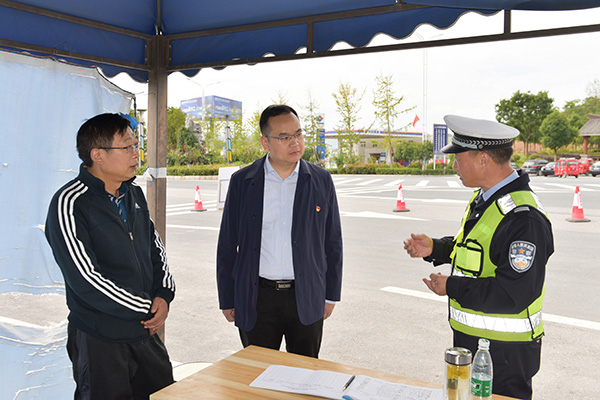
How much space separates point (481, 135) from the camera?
6.56 feet

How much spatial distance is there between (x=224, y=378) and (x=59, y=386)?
5.74ft

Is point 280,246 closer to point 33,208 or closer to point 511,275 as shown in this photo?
point 511,275

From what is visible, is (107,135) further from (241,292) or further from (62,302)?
(62,302)

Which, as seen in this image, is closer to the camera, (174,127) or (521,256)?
(521,256)

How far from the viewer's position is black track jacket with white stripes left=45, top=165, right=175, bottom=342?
2012mm

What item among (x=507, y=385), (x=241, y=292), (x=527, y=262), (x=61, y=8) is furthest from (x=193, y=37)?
(x=507, y=385)

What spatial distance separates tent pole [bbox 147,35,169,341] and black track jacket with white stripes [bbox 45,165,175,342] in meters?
1.27

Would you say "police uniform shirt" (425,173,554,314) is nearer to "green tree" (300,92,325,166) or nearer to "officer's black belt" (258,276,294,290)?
"officer's black belt" (258,276,294,290)

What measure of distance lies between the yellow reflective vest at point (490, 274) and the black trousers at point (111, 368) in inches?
55.9

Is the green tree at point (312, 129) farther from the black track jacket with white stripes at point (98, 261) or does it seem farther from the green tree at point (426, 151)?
the black track jacket with white stripes at point (98, 261)

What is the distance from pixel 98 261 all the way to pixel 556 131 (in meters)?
43.4

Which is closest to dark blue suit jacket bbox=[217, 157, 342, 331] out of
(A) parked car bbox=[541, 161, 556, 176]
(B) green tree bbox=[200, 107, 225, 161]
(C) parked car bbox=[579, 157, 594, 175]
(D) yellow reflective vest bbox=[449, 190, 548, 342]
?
(D) yellow reflective vest bbox=[449, 190, 548, 342]

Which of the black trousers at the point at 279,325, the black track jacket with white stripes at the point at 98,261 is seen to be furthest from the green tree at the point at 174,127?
the black track jacket with white stripes at the point at 98,261

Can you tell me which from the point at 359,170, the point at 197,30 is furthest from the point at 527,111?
the point at 197,30
